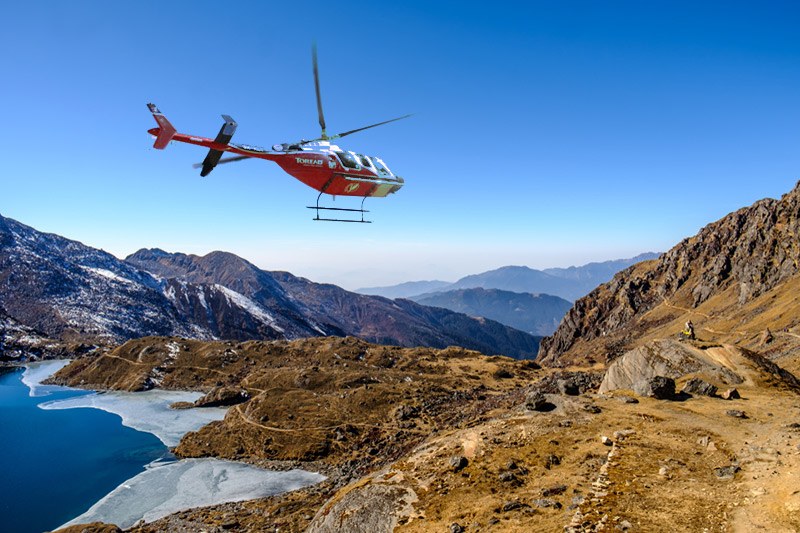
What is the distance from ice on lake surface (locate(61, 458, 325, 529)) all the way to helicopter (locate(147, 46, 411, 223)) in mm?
37524

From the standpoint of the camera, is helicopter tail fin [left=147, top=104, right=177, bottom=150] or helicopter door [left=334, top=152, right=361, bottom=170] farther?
helicopter door [left=334, top=152, right=361, bottom=170]

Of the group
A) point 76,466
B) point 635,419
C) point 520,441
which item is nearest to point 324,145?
point 520,441

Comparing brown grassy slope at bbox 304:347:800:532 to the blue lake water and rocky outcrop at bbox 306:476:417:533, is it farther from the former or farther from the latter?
the blue lake water

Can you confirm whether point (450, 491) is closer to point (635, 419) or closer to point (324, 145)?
point (635, 419)

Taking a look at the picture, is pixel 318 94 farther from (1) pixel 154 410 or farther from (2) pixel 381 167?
(1) pixel 154 410

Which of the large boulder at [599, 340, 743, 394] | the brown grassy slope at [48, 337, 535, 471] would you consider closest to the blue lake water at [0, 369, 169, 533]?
the brown grassy slope at [48, 337, 535, 471]

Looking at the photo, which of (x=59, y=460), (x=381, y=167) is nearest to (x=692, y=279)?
(x=381, y=167)

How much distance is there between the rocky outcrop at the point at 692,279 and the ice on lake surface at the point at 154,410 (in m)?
91.8

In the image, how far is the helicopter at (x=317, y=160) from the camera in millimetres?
31766

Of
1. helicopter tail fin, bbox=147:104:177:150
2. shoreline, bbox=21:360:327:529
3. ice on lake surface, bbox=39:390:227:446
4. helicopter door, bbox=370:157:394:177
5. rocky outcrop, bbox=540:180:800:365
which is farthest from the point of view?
rocky outcrop, bbox=540:180:800:365

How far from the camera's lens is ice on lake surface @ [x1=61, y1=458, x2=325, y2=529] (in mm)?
52375

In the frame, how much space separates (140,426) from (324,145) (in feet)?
262

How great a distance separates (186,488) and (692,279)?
15593cm

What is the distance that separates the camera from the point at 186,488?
5775cm
